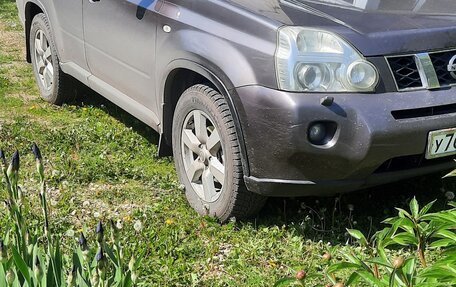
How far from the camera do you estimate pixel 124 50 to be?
425 centimetres

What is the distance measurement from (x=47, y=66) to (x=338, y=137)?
3.51m

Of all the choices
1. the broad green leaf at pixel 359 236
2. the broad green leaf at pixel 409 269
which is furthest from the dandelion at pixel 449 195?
the broad green leaf at pixel 409 269

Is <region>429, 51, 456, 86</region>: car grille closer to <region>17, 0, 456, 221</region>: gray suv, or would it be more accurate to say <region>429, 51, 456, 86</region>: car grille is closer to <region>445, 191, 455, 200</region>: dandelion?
<region>17, 0, 456, 221</region>: gray suv

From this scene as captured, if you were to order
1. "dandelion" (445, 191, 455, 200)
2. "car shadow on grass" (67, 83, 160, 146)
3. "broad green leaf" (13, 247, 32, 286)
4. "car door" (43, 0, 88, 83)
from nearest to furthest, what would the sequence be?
1. "broad green leaf" (13, 247, 32, 286)
2. "dandelion" (445, 191, 455, 200)
3. "car door" (43, 0, 88, 83)
4. "car shadow on grass" (67, 83, 160, 146)

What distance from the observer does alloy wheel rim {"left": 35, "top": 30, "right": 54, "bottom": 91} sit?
5.73 metres

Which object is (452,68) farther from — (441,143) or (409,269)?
(409,269)

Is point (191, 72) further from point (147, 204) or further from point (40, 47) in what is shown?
point (40, 47)

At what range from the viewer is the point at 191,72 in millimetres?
3795

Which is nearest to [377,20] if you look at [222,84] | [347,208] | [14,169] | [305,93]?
[305,93]

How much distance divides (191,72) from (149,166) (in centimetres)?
100

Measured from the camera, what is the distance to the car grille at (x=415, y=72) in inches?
124

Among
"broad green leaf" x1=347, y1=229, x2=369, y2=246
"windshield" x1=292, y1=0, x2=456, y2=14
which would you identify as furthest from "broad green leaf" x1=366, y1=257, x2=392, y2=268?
"windshield" x1=292, y1=0, x2=456, y2=14

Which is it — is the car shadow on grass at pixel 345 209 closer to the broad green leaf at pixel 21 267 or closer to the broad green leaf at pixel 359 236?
the broad green leaf at pixel 359 236

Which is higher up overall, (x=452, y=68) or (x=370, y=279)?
(x=452, y=68)
